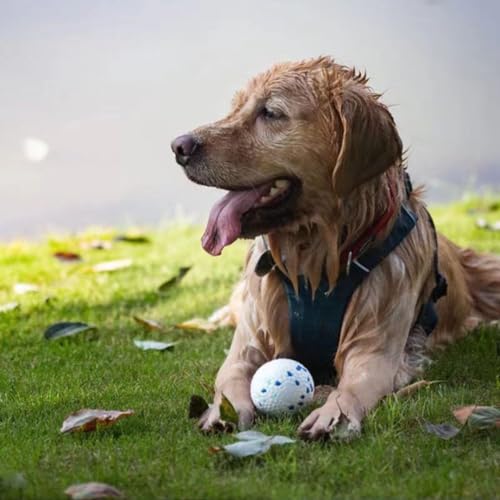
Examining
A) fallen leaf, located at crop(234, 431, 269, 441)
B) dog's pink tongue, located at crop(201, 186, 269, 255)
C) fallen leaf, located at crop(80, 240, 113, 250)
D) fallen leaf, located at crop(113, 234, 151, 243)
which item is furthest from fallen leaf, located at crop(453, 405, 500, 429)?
fallen leaf, located at crop(113, 234, 151, 243)

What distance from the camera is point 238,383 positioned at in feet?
15.3

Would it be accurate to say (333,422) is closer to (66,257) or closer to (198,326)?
(198,326)

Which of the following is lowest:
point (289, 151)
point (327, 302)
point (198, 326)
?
point (198, 326)

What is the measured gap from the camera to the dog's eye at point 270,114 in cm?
465

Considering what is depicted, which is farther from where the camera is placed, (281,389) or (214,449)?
(281,389)

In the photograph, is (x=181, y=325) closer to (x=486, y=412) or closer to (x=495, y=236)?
(x=486, y=412)

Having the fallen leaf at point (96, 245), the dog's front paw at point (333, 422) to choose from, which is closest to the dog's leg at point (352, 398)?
the dog's front paw at point (333, 422)

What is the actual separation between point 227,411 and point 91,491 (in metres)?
0.97

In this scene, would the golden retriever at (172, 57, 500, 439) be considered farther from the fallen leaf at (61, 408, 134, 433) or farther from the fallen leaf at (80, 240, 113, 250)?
the fallen leaf at (80, 240, 113, 250)

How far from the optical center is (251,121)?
15.4ft

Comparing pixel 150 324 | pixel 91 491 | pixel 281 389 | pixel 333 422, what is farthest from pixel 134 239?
pixel 91 491

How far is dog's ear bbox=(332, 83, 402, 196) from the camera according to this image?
14.8 feet

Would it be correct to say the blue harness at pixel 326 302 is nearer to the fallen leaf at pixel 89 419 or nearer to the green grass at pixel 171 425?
the green grass at pixel 171 425

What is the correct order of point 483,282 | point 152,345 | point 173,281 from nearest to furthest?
point 152,345, point 483,282, point 173,281
